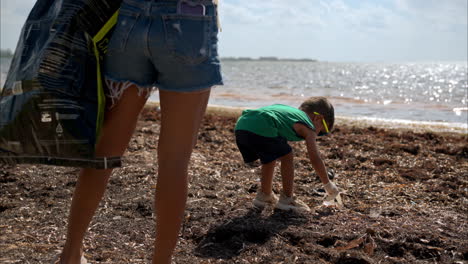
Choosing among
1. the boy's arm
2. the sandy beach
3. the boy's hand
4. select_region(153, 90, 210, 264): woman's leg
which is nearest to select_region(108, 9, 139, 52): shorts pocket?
select_region(153, 90, 210, 264): woman's leg

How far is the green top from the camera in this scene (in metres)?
4.02

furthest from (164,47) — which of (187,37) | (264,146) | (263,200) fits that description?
(263,200)

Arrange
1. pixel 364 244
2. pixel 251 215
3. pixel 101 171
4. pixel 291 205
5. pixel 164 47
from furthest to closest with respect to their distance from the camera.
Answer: pixel 291 205 < pixel 251 215 < pixel 364 244 < pixel 101 171 < pixel 164 47

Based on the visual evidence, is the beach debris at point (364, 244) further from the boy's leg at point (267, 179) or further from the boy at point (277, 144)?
the boy's leg at point (267, 179)

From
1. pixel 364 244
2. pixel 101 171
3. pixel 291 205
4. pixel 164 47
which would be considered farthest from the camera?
pixel 291 205

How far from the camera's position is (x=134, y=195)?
13.0 ft

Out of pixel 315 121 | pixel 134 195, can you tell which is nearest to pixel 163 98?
pixel 134 195

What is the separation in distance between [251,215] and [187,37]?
215 cm

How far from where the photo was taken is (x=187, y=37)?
1.77 meters

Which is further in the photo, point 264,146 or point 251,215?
point 264,146

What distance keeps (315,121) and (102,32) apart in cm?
269

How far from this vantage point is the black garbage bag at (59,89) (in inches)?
71.0

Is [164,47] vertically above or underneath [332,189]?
above

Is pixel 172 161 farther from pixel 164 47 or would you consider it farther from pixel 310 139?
pixel 310 139
